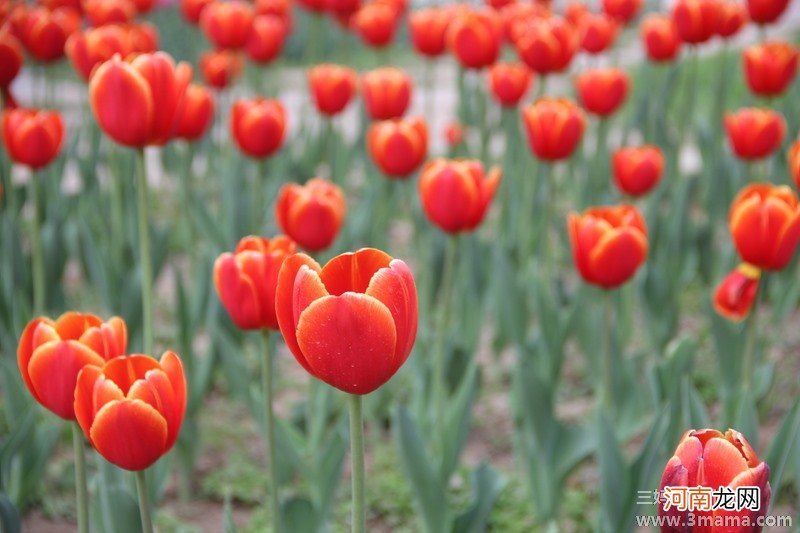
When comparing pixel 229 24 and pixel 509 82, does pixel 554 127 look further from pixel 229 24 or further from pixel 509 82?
pixel 229 24

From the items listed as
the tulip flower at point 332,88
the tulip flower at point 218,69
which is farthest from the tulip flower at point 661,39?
the tulip flower at point 218,69

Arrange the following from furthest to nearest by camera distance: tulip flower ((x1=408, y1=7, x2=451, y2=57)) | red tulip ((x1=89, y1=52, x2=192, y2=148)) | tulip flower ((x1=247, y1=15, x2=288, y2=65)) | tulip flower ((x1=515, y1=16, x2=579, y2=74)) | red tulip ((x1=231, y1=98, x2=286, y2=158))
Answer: tulip flower ((x1=247, y1=15, x2=288, y2=65)) < tulip flower ((x1=408, y1=7, x2=451, y2=57)) < tulip flower ((x1=515, y1=16, x2=579, y2=74)) < red tulip ((x1=231, y1=98, x2=286, y2=158)) < red tulip ((x1=89, y1=52, x2=192, y2=148))

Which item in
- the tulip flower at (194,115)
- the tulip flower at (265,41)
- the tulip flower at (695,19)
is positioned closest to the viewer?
the tulip flower at (194,115)

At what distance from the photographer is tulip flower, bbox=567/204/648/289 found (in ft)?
6.32

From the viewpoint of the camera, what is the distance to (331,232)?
2105 mm

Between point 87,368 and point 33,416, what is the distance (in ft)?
2.31

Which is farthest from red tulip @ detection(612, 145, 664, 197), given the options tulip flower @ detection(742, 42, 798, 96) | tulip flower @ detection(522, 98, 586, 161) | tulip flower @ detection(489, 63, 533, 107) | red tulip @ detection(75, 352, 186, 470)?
red tulip @ detection(75, 352, 186, 470)

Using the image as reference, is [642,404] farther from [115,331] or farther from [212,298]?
[115,331]

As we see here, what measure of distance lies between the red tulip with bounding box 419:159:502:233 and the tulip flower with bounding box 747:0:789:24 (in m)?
1.96

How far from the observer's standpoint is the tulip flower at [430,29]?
372cm

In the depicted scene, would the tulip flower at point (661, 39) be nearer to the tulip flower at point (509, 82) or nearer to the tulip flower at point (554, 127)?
the tulip flower at point (509, 82)

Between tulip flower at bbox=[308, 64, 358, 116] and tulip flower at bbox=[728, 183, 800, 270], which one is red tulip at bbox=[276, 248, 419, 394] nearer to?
tulip flower at bbox=[728, 183, 800, 270]

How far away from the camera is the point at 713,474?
3.30 feet

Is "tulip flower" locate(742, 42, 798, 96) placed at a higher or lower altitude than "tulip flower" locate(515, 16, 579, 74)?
lower
